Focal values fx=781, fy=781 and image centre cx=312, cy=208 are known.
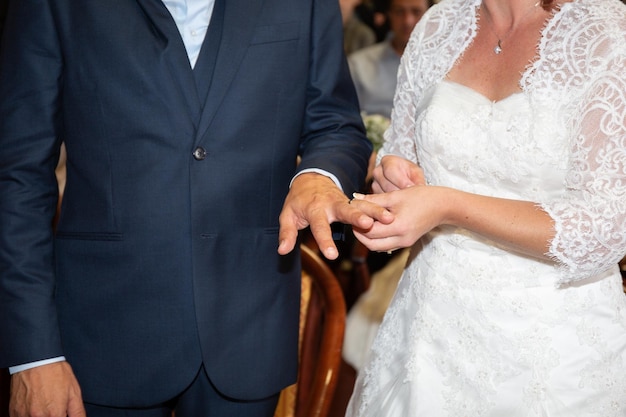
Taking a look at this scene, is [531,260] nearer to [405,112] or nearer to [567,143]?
[567,143]

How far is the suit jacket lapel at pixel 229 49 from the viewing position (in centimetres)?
166

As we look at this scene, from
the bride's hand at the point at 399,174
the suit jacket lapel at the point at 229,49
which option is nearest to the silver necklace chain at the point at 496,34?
the bride's hand at the point at 399,174

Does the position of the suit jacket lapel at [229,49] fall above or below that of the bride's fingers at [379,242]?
above

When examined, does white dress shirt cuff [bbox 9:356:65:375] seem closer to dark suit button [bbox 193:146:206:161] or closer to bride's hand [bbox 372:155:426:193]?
dark suit button [bbox 193:146:206:161]

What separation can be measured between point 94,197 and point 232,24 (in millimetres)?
478

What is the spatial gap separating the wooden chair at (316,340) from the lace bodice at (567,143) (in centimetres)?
41

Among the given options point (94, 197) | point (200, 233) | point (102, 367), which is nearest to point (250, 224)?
point (200, 233)

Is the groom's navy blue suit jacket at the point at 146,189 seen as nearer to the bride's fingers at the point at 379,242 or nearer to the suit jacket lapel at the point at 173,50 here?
the suit jacket lapel at the point at 173,50

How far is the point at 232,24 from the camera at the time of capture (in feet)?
5.54

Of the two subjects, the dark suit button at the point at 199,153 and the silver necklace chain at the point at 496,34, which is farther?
the silver necklace chain at the point at 496,34

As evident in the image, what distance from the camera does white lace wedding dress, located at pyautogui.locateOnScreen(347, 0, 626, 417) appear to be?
1.54 metres

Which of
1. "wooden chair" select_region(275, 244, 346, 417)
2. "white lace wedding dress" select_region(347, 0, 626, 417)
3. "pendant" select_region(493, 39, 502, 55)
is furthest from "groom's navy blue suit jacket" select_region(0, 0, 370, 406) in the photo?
"pendant" select_region(493, 39, 502, 55)

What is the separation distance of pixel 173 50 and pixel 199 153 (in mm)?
222

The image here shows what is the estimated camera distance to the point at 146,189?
1.66 meters
